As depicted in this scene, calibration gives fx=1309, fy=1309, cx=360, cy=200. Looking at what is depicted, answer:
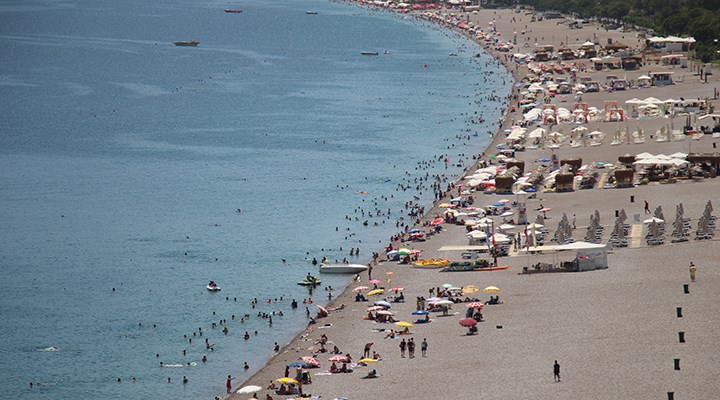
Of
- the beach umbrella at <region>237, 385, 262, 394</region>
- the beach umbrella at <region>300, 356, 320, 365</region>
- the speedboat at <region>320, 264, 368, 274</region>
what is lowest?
the beach umbrella at <region>237, 385, 262, 394</region>

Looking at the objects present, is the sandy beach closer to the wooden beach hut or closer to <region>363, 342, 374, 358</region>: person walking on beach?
<region>363, 342, 374, 358</region>: person walking on beach

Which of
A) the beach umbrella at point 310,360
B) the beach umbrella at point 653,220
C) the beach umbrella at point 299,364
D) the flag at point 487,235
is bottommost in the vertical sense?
the beach umbrella at point 299,364

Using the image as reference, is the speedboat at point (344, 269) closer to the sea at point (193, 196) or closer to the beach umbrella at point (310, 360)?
the sea at point (193, 196)

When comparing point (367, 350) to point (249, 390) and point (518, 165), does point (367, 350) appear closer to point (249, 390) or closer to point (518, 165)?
point (249, 390)

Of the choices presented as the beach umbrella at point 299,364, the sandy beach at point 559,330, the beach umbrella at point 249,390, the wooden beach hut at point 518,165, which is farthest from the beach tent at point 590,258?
the wooden beach hut at point 518,165

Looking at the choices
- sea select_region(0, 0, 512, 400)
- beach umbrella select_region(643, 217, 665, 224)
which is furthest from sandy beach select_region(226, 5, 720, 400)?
sea select_region(0, 0, 512, 400)

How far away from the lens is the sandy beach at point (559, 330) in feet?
129

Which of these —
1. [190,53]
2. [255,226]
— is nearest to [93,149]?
[255,226]

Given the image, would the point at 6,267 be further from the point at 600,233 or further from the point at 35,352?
the point at 600,233

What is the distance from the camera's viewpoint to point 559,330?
45.3m

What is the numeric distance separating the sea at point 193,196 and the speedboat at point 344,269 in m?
0.55

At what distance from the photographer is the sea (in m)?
52.0

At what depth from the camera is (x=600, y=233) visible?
194ft

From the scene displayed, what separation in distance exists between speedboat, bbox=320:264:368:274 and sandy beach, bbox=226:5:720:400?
3.11ft
